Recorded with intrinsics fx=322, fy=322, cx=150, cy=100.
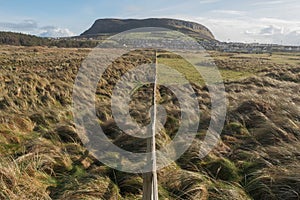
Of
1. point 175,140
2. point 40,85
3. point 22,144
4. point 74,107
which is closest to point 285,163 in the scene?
point 175,140

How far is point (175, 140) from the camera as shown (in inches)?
262

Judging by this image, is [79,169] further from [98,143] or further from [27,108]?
[27,108]

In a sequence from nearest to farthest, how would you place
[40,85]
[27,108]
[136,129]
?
[136,129] → [27,108] → [40,85]

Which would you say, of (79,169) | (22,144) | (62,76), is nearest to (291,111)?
(79,169)

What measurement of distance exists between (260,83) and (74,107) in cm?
Answer: 1056

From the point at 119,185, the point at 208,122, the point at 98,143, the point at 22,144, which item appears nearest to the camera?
the point at 119,185

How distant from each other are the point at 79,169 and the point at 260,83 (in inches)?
524

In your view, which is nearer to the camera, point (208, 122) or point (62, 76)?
point (208, 122)

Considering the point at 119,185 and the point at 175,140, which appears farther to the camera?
the point at 175,140

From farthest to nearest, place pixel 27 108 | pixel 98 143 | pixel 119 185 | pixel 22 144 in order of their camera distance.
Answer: pixel 27 108
pixel 98 143
pixel 22 144
pixel 119 185

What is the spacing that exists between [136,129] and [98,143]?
96cm

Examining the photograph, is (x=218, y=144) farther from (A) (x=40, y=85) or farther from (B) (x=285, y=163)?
(A) (x=40, y=85)

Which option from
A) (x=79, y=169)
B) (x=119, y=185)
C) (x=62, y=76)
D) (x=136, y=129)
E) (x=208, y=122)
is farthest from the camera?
(x=62, y=76)

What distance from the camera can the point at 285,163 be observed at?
523 centimetres
